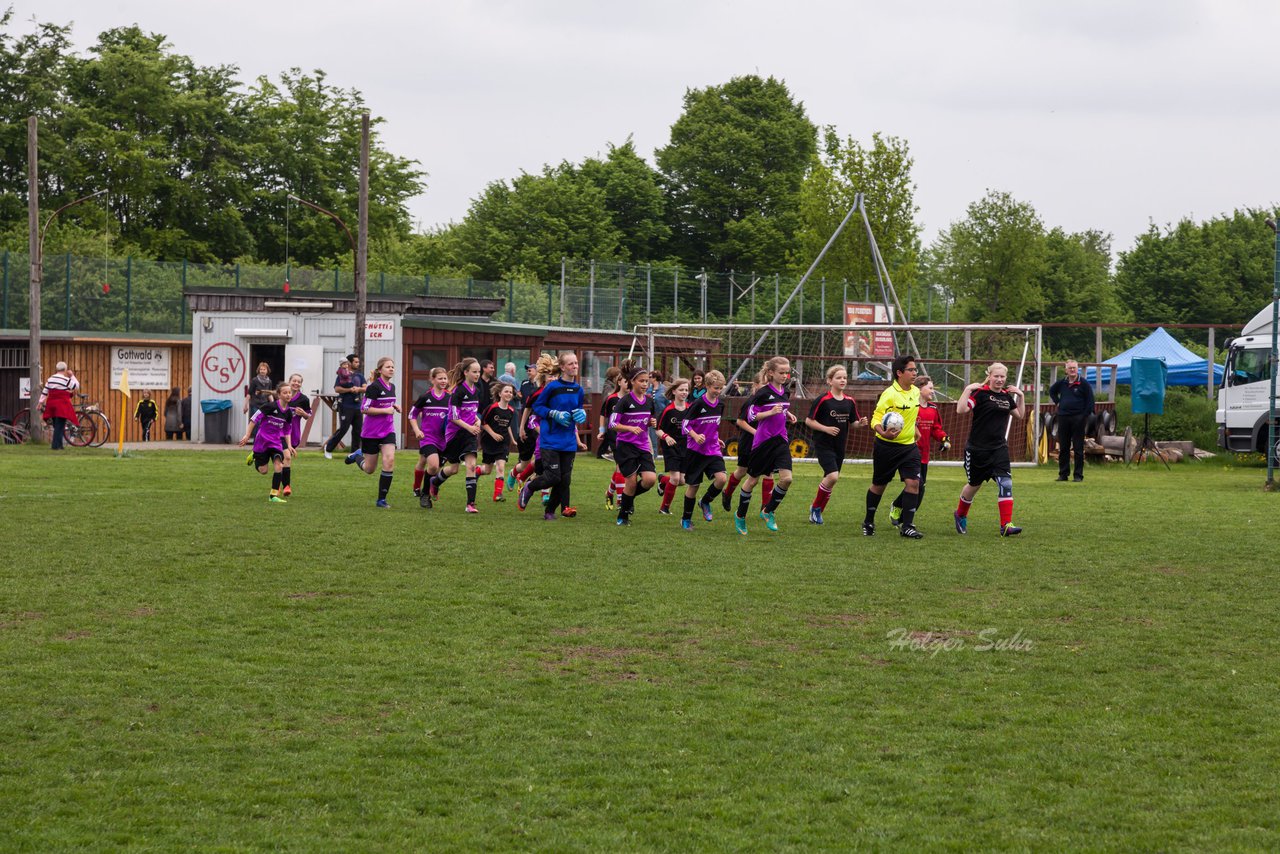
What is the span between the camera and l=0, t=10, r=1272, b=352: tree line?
5972 cm

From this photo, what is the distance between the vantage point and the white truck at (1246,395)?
1153 inches

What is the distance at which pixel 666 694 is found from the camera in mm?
7797

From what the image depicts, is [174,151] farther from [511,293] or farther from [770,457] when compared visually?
[770,457]

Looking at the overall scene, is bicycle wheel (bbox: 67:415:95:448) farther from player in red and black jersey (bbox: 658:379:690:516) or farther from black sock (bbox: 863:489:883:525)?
black sock (bbox: 863:489:883:525)

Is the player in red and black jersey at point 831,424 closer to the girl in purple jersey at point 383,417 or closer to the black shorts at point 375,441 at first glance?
the girl in purple jersey at point 383,417

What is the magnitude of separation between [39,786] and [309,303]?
1184 inches

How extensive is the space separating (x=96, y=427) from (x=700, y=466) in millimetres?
19931

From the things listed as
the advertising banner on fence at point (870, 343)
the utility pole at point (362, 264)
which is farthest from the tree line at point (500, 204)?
the utility pole at point (362, 264)

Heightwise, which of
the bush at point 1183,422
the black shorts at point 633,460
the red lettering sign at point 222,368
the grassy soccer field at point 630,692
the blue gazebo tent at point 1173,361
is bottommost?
the grassy soccer field at point 630,692

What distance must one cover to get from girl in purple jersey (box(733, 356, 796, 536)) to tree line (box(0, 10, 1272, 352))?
27747 millimetres

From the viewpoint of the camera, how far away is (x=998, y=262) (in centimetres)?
6944

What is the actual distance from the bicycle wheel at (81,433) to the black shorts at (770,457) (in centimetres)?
2049

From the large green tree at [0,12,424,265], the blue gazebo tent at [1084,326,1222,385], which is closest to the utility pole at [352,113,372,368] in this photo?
the blue gazebo tent at [1084,326,1222,385]

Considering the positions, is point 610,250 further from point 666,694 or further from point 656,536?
point 666,694
